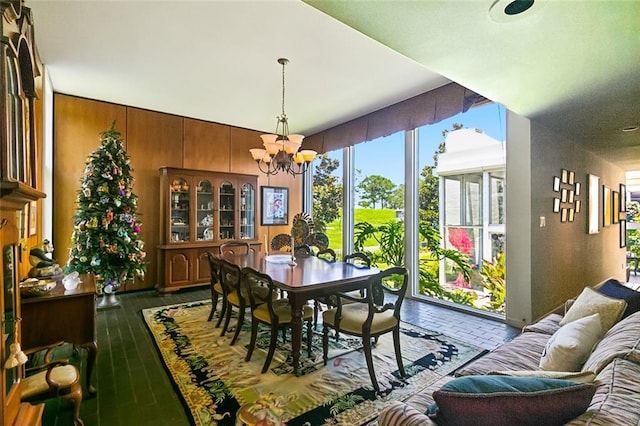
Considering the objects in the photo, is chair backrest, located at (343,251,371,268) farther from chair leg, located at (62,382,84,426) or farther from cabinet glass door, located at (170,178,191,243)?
cabinet glass door, located at (170,178,191,243)

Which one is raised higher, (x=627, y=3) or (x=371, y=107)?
(x=371, y=107)

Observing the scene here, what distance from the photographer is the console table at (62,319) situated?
2020mm

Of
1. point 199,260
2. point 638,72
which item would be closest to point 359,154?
point 199,260

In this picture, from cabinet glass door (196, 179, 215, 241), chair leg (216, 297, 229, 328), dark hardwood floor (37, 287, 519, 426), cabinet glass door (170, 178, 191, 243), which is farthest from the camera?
cabinet glass door (196, 179, 215, 241)

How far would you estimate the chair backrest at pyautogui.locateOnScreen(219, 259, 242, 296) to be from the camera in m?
2.85

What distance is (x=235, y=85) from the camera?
13.4 feet

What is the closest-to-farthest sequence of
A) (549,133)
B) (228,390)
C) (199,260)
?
(228,390), (549,133), (199,260)

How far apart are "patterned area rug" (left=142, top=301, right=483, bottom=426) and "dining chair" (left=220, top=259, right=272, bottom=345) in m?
0.23

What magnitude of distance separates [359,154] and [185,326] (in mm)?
4037

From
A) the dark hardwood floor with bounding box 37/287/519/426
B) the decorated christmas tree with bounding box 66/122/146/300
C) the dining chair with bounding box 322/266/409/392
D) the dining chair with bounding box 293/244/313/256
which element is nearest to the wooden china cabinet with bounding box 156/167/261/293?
the dark hardwood floor with bounding box 37/287/519/426

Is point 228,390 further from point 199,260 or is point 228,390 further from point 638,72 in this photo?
point 638,72

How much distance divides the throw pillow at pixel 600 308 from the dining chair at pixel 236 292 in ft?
7.38

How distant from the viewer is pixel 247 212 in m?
6.02

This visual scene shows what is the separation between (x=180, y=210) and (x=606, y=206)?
7912mm
